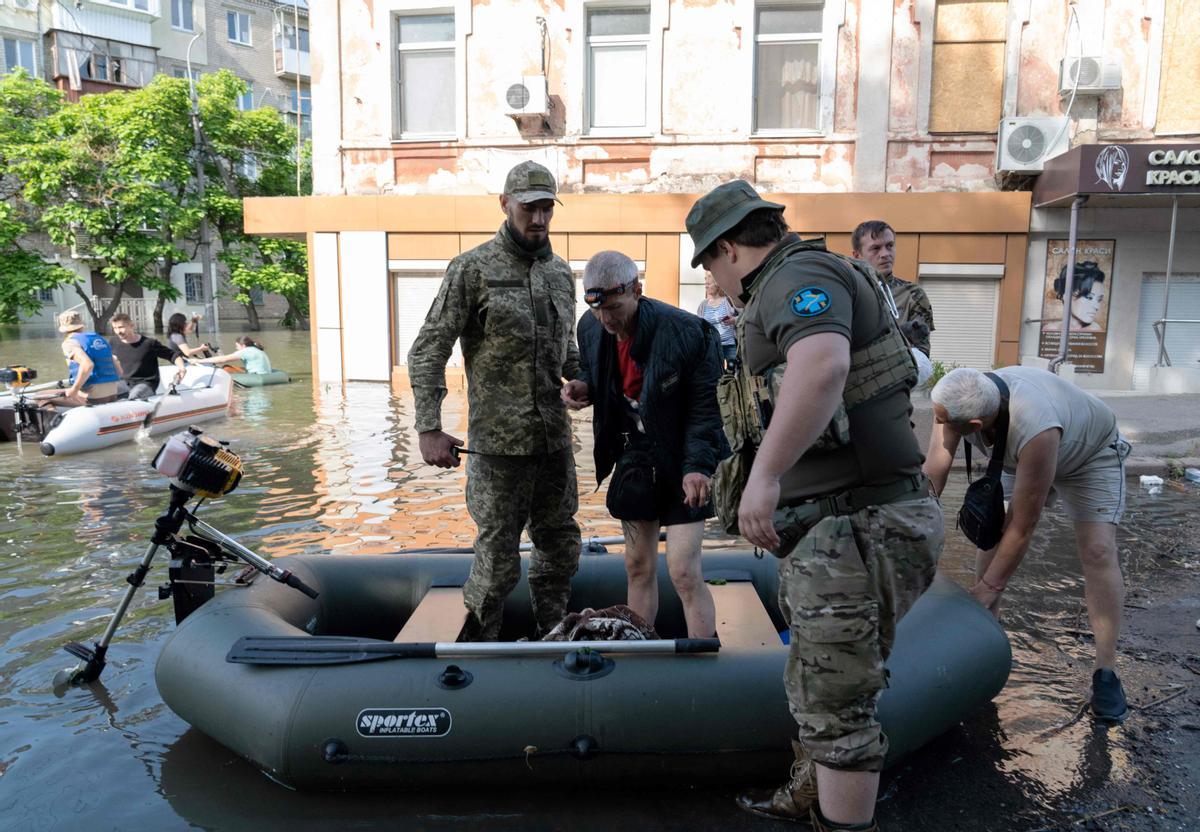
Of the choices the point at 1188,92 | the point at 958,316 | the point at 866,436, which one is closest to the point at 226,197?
the point at 958,316

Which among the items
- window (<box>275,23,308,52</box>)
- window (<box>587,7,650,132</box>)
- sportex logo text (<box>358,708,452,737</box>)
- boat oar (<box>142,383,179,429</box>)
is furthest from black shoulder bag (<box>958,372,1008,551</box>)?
window (<box>275,23,308,52</box>)

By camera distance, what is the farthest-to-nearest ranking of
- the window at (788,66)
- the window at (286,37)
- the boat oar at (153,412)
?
the window at (286,37) < the window at (788,66) < the boat oar at (153,412)

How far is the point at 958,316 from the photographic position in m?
14.0

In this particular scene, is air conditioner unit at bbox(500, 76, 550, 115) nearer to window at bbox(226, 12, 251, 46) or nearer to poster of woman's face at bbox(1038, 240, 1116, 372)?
poster of woman's face at bbox(1038, 240, 1116, 372)

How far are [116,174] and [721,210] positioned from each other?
91.6ft

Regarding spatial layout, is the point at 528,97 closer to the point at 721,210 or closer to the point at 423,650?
the point at 423,650

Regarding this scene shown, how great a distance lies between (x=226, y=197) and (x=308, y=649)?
92.8 ft

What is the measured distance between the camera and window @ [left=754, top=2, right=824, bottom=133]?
14273mm

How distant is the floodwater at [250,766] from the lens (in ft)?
10.4

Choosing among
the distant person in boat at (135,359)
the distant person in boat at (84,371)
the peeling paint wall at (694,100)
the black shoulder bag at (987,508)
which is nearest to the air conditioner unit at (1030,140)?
the peeling paint wall at (694,100)

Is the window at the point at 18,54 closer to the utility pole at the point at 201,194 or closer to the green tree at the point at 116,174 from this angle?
the green tree at the point at 116,174

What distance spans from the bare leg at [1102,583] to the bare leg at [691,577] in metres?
1.48

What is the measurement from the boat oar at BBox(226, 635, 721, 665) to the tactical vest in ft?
2.40

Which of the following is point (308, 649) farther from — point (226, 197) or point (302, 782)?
point (226, 197)
